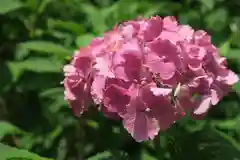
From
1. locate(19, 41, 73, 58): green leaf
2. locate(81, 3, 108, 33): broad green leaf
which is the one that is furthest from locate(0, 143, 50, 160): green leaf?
locate(81, 3, 108, 33): broad green leaf

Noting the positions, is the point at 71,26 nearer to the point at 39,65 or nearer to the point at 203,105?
the point at 39,65

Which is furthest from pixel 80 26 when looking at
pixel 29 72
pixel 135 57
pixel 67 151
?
pixel 135 57

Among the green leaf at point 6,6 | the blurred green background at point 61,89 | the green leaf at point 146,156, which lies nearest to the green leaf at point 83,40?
the blurred green background at point 61,89

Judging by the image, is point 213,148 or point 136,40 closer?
point 136,40

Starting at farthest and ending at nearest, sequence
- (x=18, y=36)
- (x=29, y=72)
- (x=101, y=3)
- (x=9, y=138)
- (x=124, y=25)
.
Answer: (x=101, y=3)
(x=18, y=36)
(x=29, y=72)
(x=9, y=138)
(x=124, y=25)

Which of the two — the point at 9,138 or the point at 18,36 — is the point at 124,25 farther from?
the point at 18,36

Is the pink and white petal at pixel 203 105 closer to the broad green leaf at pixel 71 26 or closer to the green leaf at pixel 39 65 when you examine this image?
the green leaf at pixel 39 65
